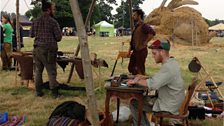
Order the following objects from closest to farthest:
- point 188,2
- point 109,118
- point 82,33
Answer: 1. point 82,33
2. point 109,118
3. point 188,2

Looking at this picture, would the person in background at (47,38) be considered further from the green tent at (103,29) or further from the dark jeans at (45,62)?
the green tent at (103,29)

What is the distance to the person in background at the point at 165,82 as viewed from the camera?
4.21m

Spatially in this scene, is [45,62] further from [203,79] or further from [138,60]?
[203,79]

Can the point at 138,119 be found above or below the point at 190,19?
below

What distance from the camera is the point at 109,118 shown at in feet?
15.9

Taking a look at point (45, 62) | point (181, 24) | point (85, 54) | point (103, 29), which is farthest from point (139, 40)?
point (103, 29)

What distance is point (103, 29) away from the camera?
54.6 m

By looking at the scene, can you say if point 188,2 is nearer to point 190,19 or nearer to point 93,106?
point 190,19

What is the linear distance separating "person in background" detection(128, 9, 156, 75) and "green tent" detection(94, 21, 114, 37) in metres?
46.2

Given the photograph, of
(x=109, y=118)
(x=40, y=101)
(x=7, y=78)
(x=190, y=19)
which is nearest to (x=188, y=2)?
(x=190, y=19)

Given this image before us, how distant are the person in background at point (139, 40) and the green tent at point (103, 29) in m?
46.2

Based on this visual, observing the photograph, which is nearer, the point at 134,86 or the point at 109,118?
the point at 134,86

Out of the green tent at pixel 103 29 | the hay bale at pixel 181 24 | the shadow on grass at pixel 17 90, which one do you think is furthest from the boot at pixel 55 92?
the green tent at pixel 103 29

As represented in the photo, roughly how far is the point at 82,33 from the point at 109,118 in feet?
4.96
